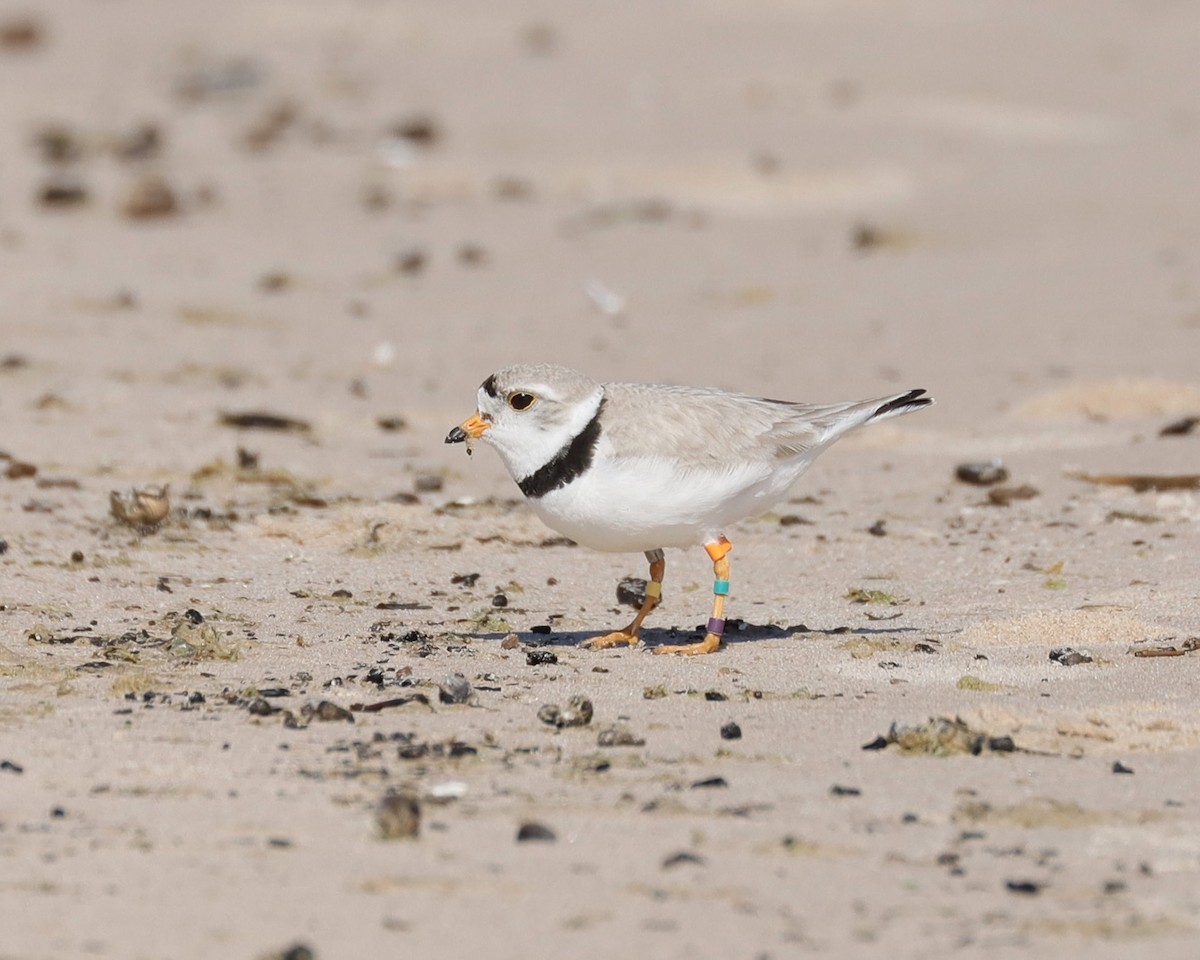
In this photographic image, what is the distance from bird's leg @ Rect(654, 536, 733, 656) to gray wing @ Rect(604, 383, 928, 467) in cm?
32

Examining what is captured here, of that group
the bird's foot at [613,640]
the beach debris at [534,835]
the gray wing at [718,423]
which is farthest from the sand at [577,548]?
the gray wing at [718,423]

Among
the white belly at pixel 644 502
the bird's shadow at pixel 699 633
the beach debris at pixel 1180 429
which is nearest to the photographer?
the white belly at pixel 644 502

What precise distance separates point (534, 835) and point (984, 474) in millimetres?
4913

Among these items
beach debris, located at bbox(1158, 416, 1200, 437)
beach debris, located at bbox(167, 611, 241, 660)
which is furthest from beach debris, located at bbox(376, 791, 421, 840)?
beach debris, located at bbox(1158, 416, 1200, 437)

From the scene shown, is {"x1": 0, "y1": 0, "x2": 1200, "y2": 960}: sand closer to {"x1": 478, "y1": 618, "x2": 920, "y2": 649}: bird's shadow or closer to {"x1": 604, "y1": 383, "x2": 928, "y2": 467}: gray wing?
{"x1": 478, "y1": 618, "x2": 920, "y2": 649}: bird's shadow

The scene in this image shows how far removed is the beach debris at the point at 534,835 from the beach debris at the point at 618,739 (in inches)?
30.9

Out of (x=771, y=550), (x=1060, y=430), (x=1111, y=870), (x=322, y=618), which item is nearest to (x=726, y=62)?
(x=1060, y=430)

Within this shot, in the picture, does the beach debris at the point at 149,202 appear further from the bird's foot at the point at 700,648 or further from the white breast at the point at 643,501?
the bird's foot at the point at 700,648

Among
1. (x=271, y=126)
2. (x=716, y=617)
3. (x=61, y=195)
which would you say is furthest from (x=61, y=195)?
(x=716, y=617)

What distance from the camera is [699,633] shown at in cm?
637

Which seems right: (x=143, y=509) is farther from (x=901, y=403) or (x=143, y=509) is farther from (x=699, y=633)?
(x=901, y=403)

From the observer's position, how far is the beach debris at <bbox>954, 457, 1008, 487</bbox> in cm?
840

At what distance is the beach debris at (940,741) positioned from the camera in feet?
15.4

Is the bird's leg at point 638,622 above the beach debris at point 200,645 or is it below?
above
